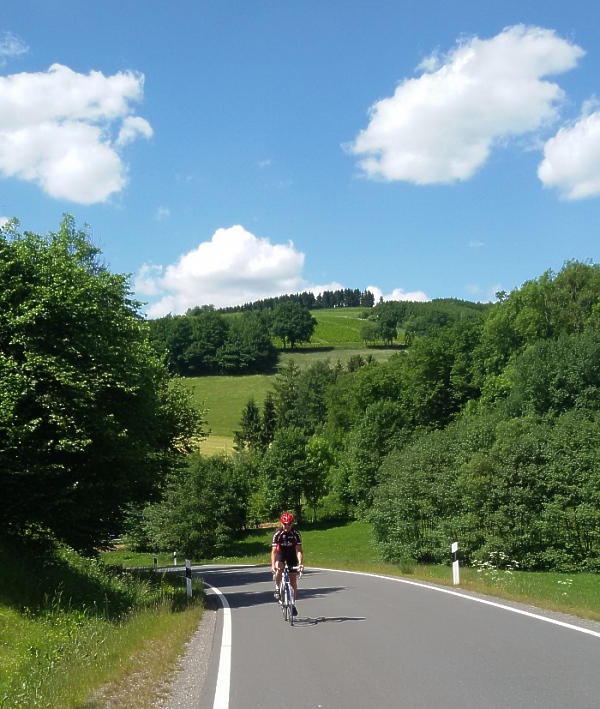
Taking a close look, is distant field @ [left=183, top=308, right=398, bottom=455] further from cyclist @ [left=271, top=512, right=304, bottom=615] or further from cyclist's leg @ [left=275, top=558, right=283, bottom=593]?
cyclist @ [left=271, top=512, right=304, bottom=615]

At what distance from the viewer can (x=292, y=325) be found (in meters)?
136

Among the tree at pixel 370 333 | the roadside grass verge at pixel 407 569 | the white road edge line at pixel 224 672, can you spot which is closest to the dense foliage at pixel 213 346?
the tree at pixel 370 333

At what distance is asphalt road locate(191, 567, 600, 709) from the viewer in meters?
6.48

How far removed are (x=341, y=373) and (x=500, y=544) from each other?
231ft

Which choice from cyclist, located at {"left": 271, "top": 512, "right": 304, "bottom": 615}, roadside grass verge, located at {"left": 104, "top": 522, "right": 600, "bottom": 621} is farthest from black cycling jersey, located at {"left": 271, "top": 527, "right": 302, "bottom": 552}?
roadside grass verge, located at {"left": 104, "top": 522, "right": 600, "bottom": 621}

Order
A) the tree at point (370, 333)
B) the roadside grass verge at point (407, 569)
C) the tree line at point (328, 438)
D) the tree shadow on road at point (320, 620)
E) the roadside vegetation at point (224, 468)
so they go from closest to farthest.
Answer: the tree shadow on road at point (320, 620) → the roadside vegetation at point (224, 468) → the roadside grass verge at point (407, 569) → the tree line at point (328, 438) → the tree at point (370, 333)

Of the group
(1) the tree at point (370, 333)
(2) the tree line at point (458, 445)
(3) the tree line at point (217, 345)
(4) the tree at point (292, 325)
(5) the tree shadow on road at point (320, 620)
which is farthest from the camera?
(1) the tree at point (370, 333)

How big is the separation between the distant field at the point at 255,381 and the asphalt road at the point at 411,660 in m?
58.0

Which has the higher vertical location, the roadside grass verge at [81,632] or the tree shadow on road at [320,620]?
the roadside grass verge at [81,632]

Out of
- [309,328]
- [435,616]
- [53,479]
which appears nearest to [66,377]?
[53,479]

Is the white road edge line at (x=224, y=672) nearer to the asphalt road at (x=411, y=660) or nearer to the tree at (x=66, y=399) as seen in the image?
the asphalt road at (x=411, y=660)

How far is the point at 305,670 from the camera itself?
797 cm

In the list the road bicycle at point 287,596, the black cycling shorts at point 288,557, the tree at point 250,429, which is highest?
the tree at point 250,429

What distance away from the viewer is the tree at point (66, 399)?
15.6 meters
